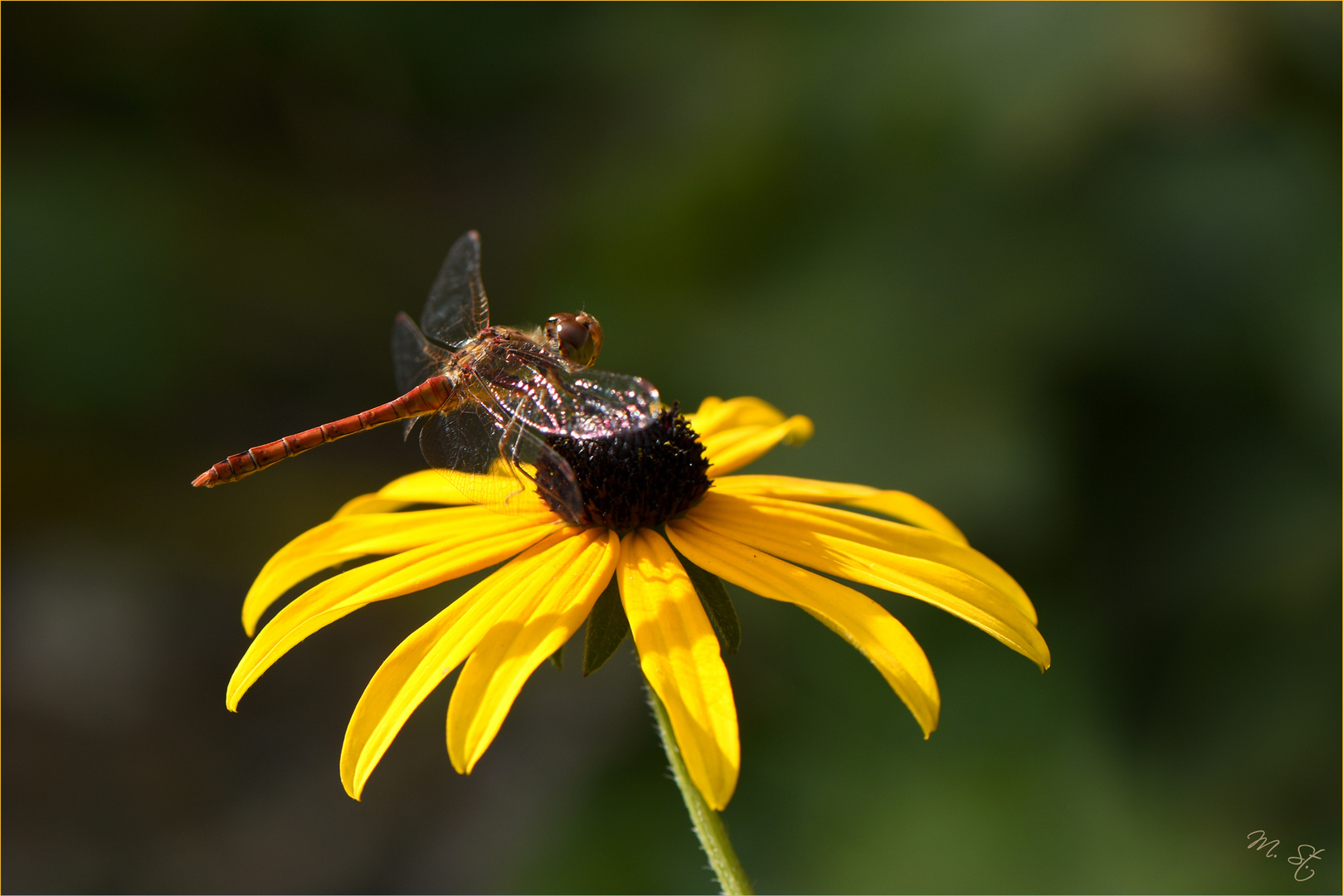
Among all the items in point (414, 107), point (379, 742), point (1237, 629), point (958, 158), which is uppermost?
point (414, 107)

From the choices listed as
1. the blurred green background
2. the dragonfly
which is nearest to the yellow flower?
the dragonfly

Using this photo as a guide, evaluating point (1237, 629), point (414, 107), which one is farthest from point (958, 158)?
point (414, 107)

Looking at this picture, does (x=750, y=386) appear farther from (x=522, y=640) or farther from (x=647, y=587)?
(x=522, y=640)

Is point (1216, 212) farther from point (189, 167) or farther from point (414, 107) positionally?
point (189, 167)

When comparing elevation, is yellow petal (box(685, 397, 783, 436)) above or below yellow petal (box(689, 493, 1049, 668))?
above

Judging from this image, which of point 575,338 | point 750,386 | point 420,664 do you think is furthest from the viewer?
point 750,386

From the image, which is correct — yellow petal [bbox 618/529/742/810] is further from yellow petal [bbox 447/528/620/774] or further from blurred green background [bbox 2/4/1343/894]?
blurred green background [bbox 2/4/1343/894]

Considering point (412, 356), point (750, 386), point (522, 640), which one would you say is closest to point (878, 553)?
point (522, 640)
